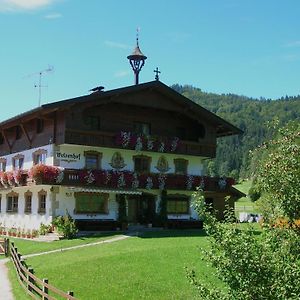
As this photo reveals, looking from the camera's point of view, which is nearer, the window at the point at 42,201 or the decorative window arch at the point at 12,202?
the window at the point at 42,201

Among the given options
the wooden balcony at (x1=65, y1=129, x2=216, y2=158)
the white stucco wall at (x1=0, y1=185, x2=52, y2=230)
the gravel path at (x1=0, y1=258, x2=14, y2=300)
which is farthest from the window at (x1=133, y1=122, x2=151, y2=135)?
the gravel path at (x1=0, y1=258, x2=14, y2=300)

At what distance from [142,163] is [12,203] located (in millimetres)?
10142

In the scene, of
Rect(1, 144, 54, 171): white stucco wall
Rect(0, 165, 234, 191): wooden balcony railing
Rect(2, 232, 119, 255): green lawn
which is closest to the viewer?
Rect(2, 232, 119, 255): green lawn

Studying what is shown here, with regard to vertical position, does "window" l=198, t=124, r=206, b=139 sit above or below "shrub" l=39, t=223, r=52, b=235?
above

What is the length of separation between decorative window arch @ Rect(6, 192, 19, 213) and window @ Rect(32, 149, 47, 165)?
378 cm

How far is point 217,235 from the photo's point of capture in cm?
785

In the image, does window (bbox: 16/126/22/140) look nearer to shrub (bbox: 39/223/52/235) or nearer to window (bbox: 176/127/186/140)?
shrub (bbox: 39/223/52/235)

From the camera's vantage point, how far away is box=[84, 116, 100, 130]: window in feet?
111

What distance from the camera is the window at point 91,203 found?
32.9 meters

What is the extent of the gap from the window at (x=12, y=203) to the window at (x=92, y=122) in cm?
833

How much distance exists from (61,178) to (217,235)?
78.3 feet

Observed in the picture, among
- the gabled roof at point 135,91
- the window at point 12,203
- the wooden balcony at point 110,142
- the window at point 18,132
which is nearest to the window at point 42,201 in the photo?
the wooden balcony at point 110,142

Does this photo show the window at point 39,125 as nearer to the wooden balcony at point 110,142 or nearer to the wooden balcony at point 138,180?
the wooden balcony at point 110,142

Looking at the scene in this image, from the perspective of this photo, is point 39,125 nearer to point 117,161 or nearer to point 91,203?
point 117,161
